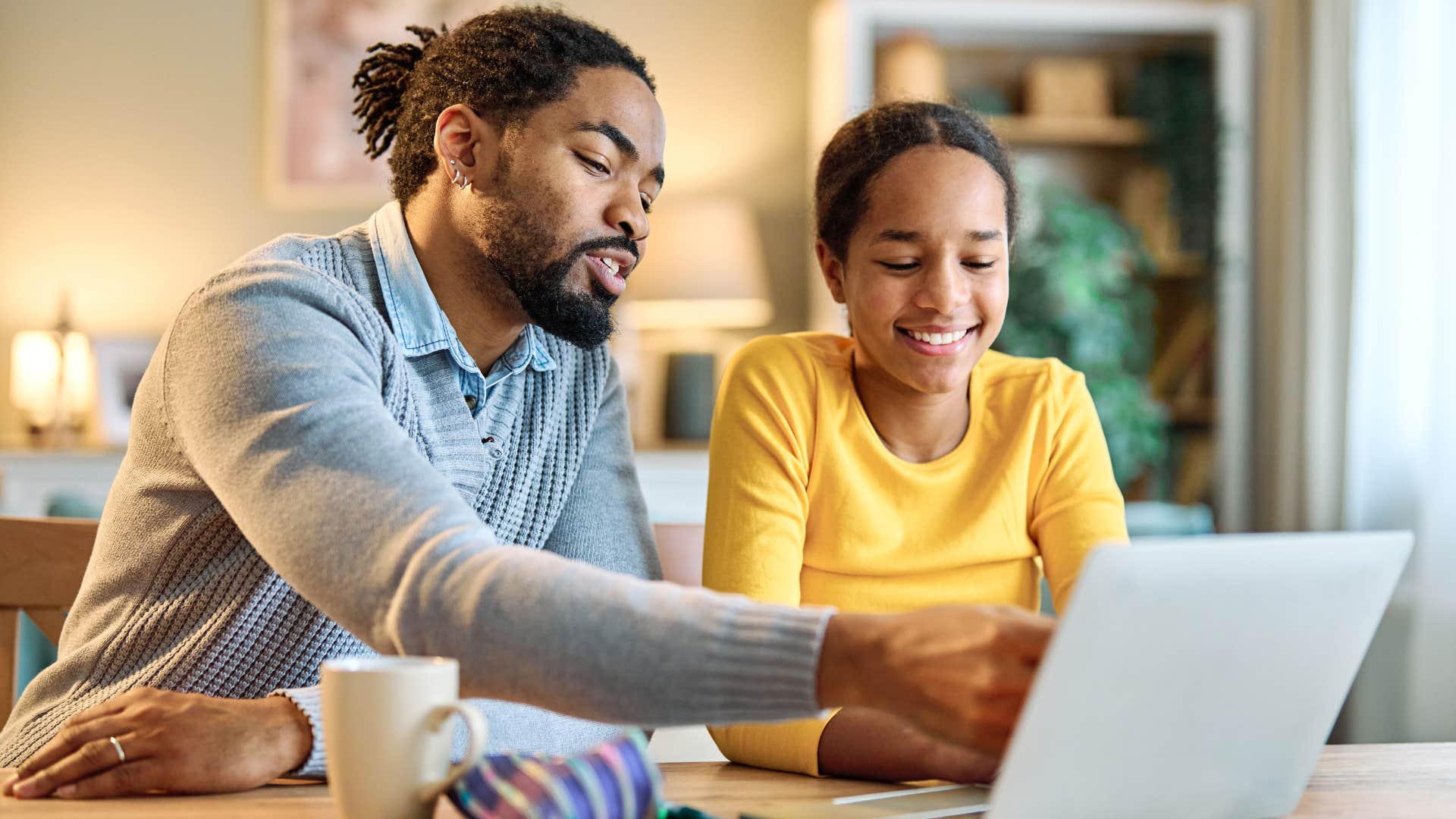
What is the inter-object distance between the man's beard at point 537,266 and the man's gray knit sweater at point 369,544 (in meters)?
0.09

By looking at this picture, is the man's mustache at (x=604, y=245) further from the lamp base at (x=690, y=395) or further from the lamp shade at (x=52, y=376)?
the lamp shade at (x=52, y=376)

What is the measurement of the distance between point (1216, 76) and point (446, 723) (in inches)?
132

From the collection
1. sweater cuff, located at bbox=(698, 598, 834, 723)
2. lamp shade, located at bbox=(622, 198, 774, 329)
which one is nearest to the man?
sweater cuff, located at bbox=(698, 598, 834, 723)

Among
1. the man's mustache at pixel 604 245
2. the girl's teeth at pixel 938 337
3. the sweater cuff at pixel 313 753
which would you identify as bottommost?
the sweater cuff at pixel 313 753

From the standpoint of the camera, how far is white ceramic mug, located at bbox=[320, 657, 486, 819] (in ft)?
2.02

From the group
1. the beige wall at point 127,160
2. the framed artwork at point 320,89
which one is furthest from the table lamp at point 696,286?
the framed artwork at point 320,89

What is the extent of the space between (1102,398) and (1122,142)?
790 mm

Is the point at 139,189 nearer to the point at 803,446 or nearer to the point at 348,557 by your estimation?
the point at 803,446

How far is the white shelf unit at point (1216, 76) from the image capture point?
3.41 meters

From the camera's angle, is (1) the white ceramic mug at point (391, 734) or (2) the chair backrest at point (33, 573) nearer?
(1) the white ceramic mug at point (391, 734)

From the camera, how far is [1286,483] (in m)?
3.32

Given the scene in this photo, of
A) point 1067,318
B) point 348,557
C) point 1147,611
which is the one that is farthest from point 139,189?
point 1147,611

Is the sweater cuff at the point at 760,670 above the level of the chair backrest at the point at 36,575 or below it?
above

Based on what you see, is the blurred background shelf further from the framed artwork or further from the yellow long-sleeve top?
the yellow long-sleeve top
